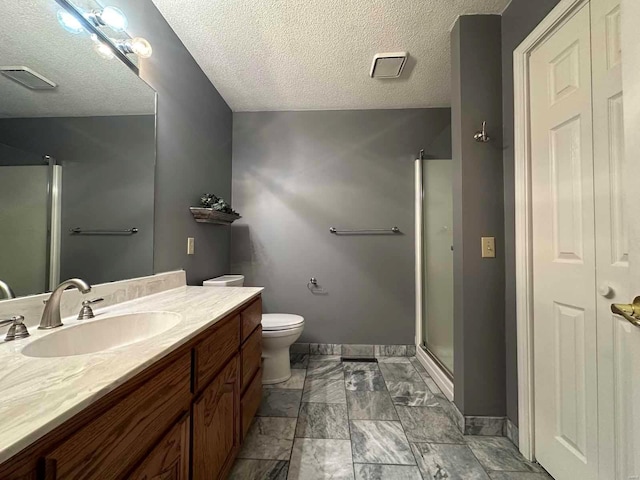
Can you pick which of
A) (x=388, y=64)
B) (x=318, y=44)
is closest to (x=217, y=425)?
(x=318, y=44)

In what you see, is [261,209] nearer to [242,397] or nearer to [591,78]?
[242,397]

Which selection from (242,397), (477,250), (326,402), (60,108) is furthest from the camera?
(326,402)

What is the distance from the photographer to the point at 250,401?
1296 mm

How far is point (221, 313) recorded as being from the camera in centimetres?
97

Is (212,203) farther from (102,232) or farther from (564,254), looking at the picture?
(564,254)

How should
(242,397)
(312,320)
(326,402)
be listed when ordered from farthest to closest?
1. (312,320)
2. (326,402)
3. (242,397)

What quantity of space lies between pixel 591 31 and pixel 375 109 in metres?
1.60

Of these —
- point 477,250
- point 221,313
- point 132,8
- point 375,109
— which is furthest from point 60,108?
point 375,109

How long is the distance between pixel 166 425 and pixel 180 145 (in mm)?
1544

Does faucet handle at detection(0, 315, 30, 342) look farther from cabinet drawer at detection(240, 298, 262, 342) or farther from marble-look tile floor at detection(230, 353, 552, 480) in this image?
marble-look tile floor at detection(230, 353, 552, 480)

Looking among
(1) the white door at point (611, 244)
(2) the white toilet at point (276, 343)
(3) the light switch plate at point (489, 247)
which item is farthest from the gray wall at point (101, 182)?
(1) the white door at point (611, 244)

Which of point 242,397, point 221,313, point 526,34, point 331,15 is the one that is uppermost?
point 331,15

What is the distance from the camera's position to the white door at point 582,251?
850mm

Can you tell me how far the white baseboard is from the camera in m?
1.63
